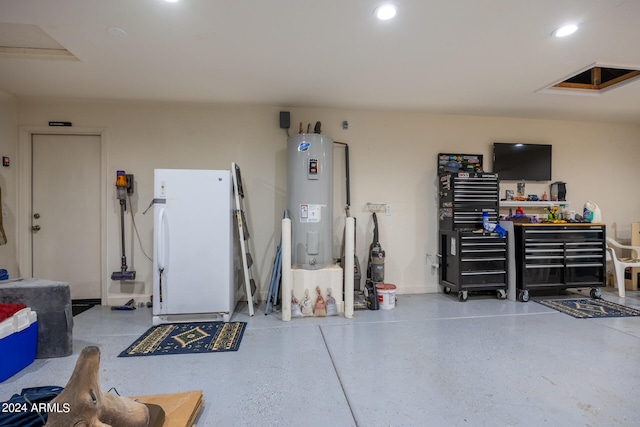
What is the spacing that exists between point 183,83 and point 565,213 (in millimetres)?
5092

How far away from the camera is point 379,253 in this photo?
3615mm

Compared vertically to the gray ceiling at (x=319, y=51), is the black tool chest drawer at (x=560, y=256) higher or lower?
lower

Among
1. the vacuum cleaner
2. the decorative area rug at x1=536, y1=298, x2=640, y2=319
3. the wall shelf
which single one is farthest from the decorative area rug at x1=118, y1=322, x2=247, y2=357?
the wall shelf

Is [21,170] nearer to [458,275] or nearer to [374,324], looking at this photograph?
[374,324]

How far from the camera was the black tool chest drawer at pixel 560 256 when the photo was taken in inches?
144

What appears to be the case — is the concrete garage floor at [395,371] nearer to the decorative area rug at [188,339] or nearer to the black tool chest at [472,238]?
the decorative area rug at [188,339]

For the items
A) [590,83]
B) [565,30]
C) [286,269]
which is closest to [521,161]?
[590,83]

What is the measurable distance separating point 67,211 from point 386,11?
4028 mm

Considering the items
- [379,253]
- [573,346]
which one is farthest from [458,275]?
[573,346]

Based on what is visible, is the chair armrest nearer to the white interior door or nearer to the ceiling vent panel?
the ceiling vent panel

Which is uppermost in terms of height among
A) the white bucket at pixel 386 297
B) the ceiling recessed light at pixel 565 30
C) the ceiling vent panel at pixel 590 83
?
the ceiling vent panel at pixel 590 83

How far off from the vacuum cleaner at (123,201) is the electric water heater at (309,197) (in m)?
1.92

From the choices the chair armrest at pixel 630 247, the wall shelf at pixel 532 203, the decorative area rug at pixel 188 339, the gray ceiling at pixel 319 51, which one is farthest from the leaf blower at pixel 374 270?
the chair armrest at pixel 630 247

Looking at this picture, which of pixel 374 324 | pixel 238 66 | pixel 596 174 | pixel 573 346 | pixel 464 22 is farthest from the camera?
pixel 596 174
